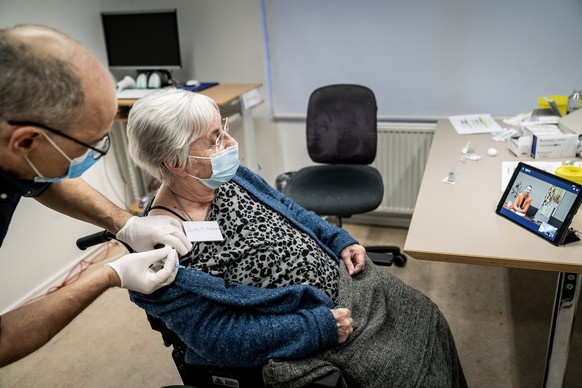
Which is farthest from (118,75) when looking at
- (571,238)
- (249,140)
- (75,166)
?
(571,238)

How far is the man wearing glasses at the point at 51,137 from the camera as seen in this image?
861mm

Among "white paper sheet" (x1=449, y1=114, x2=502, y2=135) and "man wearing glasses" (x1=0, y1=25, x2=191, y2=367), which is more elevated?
"man wearing glasses" (x1=0, y1=25, x2=191, y2=367)

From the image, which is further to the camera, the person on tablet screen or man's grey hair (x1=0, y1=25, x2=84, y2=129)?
the person on tablet screen

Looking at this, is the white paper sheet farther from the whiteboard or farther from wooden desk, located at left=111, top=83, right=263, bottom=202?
wooden desk, located at left=111, top=83, right=263, bottom=202

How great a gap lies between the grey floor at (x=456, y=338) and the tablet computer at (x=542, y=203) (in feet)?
2.63

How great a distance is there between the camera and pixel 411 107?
2.82m

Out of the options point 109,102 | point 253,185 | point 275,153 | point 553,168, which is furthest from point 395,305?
point 275,153

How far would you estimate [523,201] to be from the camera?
1497mm

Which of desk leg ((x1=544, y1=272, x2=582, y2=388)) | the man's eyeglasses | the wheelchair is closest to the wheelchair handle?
the wheelchair

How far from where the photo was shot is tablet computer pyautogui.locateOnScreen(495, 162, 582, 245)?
4.38 feet

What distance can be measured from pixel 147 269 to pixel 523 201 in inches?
46.5

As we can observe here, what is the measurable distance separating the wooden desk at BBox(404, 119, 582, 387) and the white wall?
1551mm


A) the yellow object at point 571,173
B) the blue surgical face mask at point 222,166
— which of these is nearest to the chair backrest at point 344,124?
the yellow object at point 571,173

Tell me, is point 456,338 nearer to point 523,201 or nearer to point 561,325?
point 561,325
